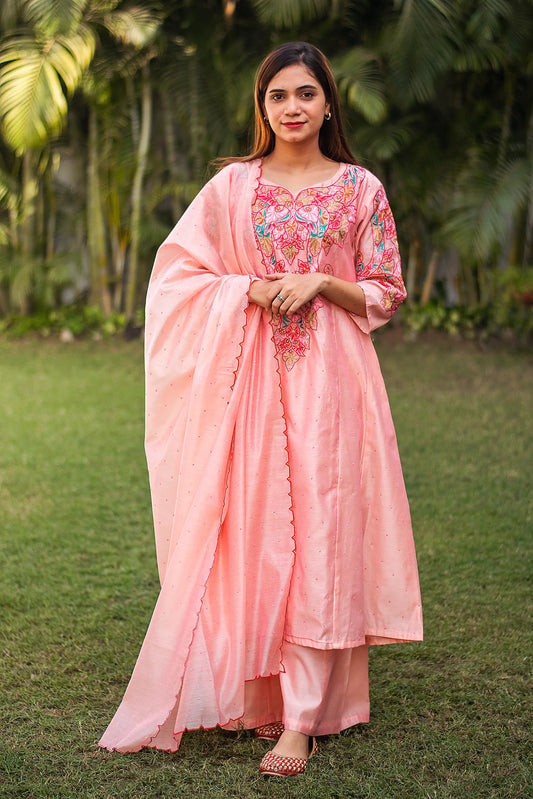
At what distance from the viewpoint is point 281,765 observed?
7.39ft

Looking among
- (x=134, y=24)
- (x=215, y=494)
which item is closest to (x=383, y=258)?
(x=215, y=494)

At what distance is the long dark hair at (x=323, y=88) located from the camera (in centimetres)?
236

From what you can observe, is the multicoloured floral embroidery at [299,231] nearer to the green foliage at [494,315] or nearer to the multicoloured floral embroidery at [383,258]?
the multicoloured floral embroidery at [383,258]

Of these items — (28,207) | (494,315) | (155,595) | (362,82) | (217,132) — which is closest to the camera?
(155,595)

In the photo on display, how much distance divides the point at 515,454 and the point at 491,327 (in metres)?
3.57

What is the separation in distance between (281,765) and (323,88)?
1705 mm

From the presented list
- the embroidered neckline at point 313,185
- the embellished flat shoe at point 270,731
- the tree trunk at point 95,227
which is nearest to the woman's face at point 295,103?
the embroidered neckline at point 313,185

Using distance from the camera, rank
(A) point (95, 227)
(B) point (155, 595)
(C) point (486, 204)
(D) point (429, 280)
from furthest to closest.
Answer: (A) point (95, 227), (D) point (429, 280), (C) point (486, 204), (B) point (155, 595)

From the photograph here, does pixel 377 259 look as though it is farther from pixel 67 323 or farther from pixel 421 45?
pixel 67 323

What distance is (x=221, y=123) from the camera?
Result: 349 inches

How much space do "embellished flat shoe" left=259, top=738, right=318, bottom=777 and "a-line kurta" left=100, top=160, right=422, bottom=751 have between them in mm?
133

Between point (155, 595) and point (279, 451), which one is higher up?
point (279, 451)

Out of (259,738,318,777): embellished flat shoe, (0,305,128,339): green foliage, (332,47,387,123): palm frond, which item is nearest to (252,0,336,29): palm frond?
(332,47,387,123): palm frond

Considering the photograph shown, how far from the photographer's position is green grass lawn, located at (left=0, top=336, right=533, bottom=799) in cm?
225
